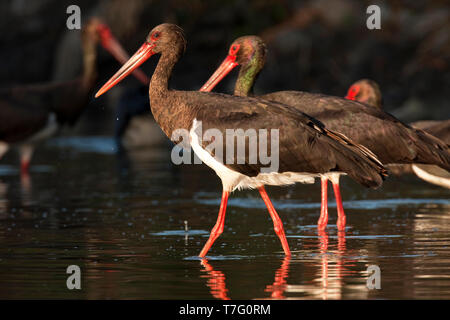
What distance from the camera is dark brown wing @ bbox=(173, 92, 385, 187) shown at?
8523 mm

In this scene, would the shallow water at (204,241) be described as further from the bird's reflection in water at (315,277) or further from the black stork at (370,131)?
the black stork at (370,131)

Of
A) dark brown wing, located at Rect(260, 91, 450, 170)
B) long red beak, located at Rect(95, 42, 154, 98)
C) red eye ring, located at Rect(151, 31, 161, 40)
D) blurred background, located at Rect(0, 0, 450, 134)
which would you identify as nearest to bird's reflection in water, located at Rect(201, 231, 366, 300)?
dark brown wing, located at Rect(260, 91, 450, 170)

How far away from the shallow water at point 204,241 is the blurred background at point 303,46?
456 inches

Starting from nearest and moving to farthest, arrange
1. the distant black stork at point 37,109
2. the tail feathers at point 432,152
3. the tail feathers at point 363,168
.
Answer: the tail feathers at point 363,168 < the tail feathers at point 432,152 < the distant black stork at point 37,109

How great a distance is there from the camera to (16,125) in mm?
15789

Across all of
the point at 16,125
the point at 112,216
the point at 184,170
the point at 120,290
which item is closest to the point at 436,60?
the point at 184,170

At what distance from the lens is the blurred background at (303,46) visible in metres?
A: 27.0

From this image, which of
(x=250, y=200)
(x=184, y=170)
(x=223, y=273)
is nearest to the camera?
(x=223, y=273)

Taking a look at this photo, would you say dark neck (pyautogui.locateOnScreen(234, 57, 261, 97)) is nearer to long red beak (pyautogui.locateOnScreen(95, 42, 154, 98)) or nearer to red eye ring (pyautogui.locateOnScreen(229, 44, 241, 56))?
red eye ring (pyautogui.locateOnScreen(229, 44, 241, 56))

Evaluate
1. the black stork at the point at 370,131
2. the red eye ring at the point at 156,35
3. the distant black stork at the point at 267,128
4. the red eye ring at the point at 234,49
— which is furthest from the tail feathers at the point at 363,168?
the red eye ring at the point at 234,49

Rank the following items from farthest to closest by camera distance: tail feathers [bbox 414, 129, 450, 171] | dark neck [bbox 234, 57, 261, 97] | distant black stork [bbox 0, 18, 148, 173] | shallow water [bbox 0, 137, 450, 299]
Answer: distant black stork [bbox 0, 18, 148, 173]
dark neck [bbox 234, 57, 261, 97]
tail feathers [bbox 414, 129, 450, 171]
shallow water [bbox 0, 137, 450, 299]

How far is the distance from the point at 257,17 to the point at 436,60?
572 centimetres

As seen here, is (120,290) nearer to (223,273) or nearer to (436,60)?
(223,273)

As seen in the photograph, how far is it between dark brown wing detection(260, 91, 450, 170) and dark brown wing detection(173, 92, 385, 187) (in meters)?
1.69
